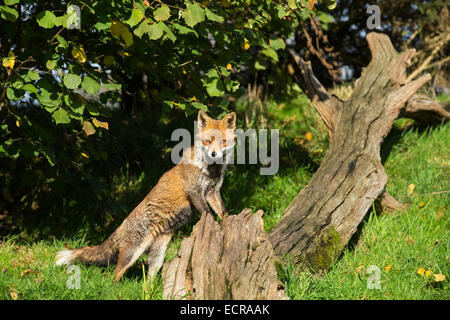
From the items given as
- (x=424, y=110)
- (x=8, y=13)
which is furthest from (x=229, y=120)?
(x=424, y=110)

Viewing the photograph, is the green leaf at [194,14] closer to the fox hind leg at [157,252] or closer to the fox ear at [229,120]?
the fox ear at [229,120]

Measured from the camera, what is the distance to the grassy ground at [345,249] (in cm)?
411

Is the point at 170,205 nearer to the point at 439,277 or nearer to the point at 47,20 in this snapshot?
the point at 47,20

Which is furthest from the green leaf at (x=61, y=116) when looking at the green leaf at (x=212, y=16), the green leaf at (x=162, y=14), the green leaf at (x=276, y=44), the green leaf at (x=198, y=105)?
the green leaf at (x=276, y=44)

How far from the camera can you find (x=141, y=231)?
5.00m

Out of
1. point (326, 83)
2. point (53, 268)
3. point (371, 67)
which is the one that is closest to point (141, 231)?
point (53, 268)

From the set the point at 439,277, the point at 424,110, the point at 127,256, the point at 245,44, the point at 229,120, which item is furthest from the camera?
the point at 424,110

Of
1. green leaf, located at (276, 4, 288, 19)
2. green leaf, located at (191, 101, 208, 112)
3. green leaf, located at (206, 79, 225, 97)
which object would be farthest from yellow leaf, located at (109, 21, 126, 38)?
green leaf, located at (276, 4, 288, 19)

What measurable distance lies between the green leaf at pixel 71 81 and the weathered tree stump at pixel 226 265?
70.9 inches

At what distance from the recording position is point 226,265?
12.8ft

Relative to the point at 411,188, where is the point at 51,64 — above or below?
above

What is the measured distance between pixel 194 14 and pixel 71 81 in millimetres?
1348

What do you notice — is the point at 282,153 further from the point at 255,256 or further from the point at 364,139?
the point at 255,256
